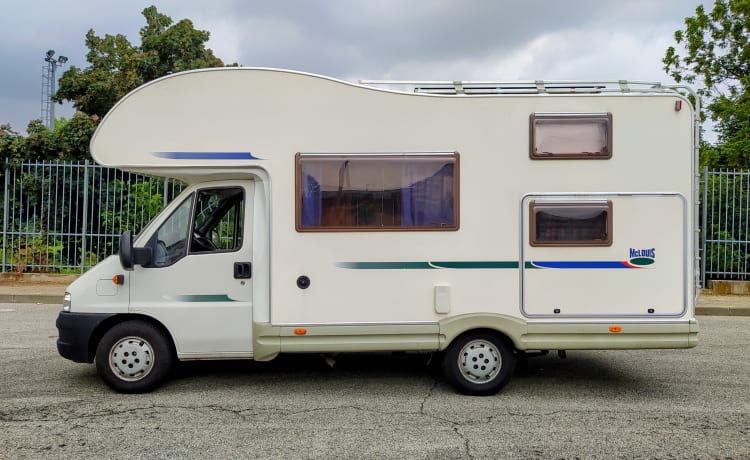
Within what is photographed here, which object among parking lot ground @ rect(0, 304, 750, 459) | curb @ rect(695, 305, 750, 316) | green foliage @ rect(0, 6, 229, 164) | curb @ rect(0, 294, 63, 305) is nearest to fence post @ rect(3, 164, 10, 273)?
curb @ rect(0, 294, 63, 305)

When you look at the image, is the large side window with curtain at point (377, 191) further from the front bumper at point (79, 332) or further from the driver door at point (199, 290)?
the front bumper at point (79, 332)

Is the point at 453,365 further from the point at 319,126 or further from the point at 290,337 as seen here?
the point at 319,126

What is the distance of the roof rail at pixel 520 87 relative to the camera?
240 inches

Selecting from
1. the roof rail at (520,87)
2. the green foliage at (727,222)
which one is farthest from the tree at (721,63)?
the roof rail at (520,87)

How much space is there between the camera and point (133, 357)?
234 inches

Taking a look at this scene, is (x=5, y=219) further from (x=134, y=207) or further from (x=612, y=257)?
(x=612, y=257)

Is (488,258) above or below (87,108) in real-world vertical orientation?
below

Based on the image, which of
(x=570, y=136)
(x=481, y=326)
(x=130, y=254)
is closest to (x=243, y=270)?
(x=130, y=254)

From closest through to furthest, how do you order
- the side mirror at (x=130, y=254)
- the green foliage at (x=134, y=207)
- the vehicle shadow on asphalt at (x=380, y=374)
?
the side mirror at (x=130, y=254), the vehicle shadow on asphalt at (x=380, y=374), the green foliage at (x=134, y=207)

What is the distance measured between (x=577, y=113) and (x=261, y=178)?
3.07 meters

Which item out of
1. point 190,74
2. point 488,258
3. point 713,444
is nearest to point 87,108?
point 190,74

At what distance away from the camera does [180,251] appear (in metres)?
6.03

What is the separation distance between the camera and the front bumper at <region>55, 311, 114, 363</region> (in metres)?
5.88

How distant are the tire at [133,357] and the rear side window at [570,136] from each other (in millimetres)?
3953
